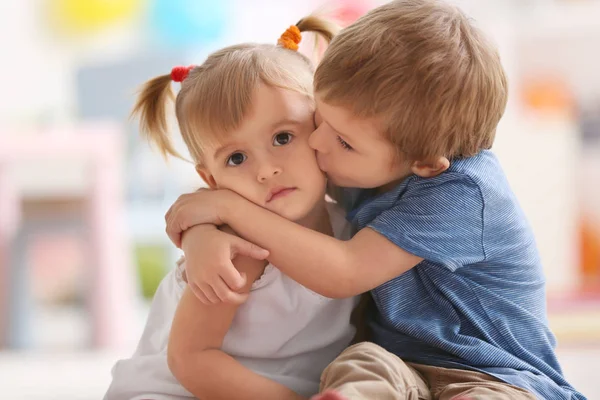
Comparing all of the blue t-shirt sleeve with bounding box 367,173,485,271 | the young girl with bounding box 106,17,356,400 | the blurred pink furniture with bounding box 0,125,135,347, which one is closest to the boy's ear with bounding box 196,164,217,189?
the young girl with bounding box 106,17,356,400

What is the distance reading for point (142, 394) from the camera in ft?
3.86

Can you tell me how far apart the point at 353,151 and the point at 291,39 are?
23cm

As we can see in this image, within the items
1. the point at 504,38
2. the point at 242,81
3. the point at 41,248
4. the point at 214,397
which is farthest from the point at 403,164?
the point at 41,248

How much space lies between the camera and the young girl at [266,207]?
1.08 m

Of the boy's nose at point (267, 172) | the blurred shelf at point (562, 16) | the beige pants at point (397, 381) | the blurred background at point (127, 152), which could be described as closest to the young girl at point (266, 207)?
the boy's nose at point (267, 172)

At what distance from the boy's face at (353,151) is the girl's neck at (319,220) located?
0.08m

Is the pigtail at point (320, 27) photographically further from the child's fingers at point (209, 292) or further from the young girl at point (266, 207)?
the child's fingers at point (209, 292)

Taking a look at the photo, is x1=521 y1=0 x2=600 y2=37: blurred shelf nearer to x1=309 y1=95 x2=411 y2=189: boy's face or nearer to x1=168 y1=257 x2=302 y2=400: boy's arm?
x1=309 y1=95 x2=411 y2=189: boy's face

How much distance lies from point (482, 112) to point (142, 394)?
607 mm

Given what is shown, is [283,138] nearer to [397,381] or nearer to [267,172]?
[267,172]

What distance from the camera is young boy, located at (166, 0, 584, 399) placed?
1.01m

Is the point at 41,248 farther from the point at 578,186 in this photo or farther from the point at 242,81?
the point at 242,81

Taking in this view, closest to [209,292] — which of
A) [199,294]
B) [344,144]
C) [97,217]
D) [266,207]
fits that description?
[199,294]

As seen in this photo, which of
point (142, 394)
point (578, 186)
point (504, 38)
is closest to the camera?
point (142, 394)
